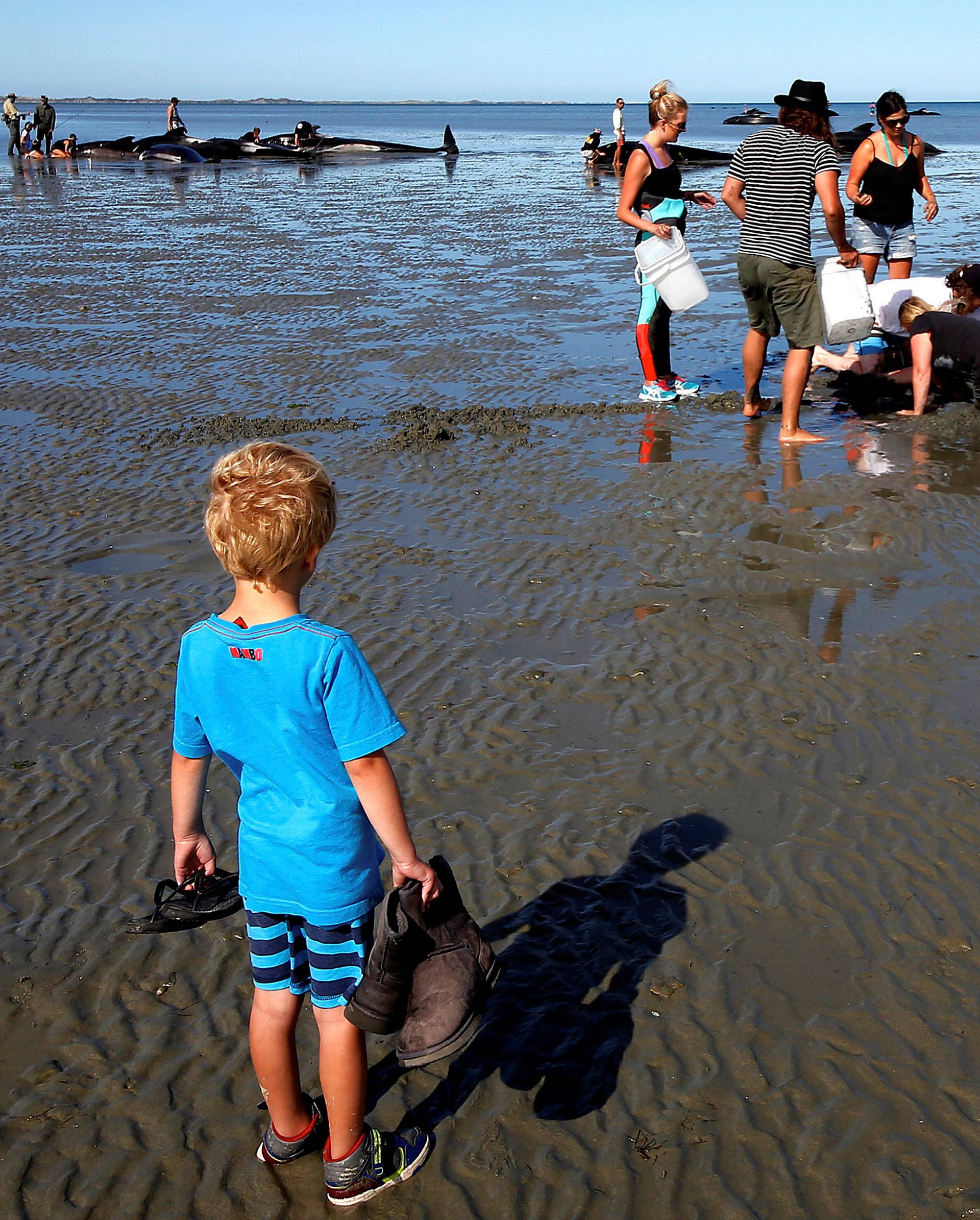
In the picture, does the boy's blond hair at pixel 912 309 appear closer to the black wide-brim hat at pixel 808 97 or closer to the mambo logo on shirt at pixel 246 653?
the black wide-brim hat at pixel 808 97

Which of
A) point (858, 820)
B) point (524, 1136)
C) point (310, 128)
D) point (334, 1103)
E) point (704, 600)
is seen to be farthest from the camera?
point (310, 128)

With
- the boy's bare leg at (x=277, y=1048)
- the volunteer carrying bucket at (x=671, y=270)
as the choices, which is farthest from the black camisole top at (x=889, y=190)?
the boy's bare leg at (x=277, y=1048)

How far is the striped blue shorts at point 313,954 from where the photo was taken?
223cm

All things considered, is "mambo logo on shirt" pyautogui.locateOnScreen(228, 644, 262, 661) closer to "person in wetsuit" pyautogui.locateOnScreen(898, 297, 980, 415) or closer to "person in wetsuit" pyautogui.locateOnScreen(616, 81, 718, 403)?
"person in wetsuit" pyautogui.locateOnScreen(616, 81, 718, 403)

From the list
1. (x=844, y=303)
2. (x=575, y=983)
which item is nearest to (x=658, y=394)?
(x=844, y=303)

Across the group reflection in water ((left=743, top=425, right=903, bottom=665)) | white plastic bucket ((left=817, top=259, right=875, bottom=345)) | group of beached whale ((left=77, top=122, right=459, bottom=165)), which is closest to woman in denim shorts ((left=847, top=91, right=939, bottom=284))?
white plastic bucket ((left=817, top=259, right=875, bottom=345))

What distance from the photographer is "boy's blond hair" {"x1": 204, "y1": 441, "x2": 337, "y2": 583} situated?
2.05m

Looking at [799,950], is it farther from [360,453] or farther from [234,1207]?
[360,453]

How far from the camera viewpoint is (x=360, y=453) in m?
7.18

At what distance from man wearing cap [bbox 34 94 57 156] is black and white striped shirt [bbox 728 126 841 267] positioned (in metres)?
36.4

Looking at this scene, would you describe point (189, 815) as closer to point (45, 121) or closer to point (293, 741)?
point (293, 741)

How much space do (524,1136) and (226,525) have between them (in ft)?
5.03

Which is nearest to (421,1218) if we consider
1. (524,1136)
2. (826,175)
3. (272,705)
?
(524,1136)

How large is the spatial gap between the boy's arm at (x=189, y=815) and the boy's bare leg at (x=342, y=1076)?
1.40 ft
